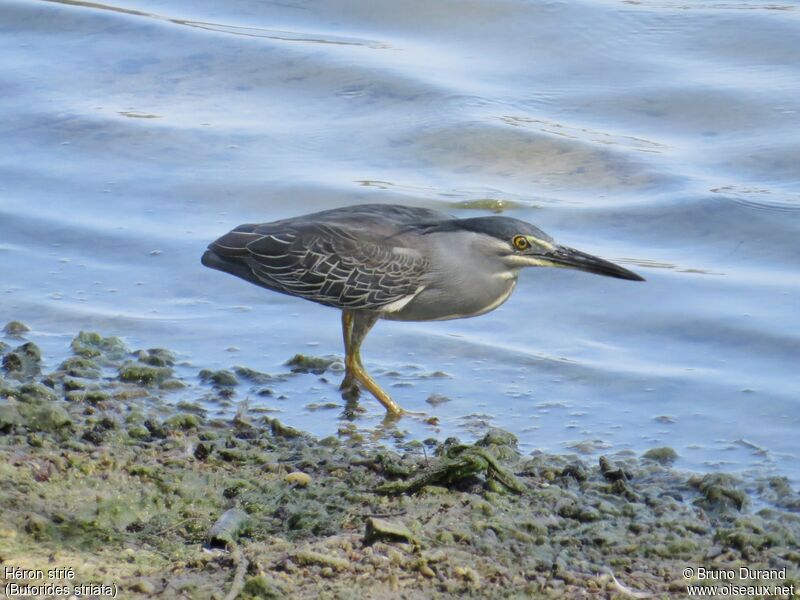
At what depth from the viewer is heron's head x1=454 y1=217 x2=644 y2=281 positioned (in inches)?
248

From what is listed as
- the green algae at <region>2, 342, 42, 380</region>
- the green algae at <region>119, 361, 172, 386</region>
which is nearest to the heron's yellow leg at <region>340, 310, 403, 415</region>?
the green algae at <region>119, 361, 172, 386</region>

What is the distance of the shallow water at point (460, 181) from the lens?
6.71 metres

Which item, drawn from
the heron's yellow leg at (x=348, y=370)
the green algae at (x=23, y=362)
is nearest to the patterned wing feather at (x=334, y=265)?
the heron's yellow leg at (x=348, y=370)

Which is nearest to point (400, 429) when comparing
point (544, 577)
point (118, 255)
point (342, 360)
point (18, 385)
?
point (342, 360)

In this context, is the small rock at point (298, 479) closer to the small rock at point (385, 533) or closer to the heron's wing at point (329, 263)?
the small rock at point (385, 533)

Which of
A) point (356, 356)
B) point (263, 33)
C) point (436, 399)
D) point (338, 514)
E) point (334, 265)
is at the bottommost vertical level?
point (436, 399)

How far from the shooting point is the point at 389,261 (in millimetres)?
6395

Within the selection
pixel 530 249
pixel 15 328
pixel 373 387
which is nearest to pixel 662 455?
pixel 530 249

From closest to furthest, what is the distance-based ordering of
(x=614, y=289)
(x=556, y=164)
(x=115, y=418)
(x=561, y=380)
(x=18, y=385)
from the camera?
1. (x=115, y=418)
2. (x=18, y=385)
3. (x=561, y=380)
4. (x=614, y=289)
5. (x=556, y=164)

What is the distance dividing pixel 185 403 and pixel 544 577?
7.84 feet

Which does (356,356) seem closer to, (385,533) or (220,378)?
(220,378)

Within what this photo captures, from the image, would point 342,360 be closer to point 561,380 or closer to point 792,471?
point 561,380

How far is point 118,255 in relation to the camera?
8.17 meters

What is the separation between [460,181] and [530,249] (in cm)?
309
